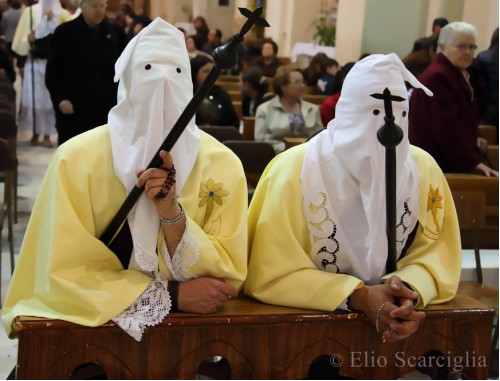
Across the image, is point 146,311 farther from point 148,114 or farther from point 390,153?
point 390,153

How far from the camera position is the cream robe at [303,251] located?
2.93 metres

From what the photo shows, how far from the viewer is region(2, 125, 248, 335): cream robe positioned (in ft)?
8.98

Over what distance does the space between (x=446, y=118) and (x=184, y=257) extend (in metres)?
3.43

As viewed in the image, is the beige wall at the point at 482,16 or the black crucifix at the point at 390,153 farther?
the beige wall at the point at 482,16

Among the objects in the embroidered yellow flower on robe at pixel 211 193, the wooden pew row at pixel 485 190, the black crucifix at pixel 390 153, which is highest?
the black crucifix at pixel 390 153

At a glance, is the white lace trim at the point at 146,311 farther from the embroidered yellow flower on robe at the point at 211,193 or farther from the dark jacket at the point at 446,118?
the dark jacket at the point at 446,118

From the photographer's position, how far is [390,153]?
253cm

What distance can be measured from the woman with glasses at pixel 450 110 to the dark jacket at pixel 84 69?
7.31 feet

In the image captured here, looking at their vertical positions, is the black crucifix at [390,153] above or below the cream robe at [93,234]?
above

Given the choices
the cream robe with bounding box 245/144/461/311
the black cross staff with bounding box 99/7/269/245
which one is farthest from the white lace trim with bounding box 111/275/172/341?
the cream robe with bounding box 245/144/461/311

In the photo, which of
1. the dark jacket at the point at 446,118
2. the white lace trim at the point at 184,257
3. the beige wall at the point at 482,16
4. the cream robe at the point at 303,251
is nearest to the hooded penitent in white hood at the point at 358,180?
the cream robe at the point at 303,251

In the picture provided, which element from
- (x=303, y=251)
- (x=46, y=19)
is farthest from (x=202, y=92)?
(x=46, y=19)

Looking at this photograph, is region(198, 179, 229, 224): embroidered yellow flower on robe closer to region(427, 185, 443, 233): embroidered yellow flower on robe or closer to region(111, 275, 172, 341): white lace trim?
region(111, 275, 172, 341): white lace trim

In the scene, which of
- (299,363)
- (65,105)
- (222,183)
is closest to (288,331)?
(299,363)
